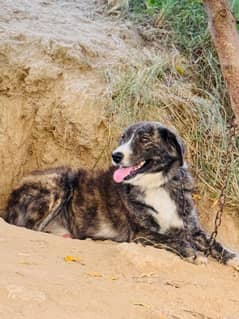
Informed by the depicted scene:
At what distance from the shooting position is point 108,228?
22.8 ft

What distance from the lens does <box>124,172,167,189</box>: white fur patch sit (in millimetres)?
6547

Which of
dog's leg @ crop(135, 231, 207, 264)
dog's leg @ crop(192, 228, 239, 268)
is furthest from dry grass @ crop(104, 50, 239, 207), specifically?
dog's leg @ crop(135, 231, 207, 264)

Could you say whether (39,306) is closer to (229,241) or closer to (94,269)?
(94,269)

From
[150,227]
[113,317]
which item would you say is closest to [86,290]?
[113,317]

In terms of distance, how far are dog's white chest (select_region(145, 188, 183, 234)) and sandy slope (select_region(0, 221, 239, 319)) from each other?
560 millimetres

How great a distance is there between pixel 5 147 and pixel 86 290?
3639 mm

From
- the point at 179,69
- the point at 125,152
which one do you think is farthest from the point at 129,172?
the point at 179,69

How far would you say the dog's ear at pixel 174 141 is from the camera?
21.5ft

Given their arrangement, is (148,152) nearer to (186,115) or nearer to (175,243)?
(175,243)

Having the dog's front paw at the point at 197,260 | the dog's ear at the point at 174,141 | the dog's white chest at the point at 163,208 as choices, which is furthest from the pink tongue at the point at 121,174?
the dog's front paw at the point at 197,260

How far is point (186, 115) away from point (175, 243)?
1.95 meters

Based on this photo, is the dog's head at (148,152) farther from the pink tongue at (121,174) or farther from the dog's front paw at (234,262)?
the dog's front paw at (234,262)

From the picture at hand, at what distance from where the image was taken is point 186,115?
25.7 feet

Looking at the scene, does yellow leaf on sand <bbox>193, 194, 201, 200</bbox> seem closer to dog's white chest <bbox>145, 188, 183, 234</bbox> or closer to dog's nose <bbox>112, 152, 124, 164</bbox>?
dog's white chest <bbox>145, 188, 183, 234</bbox>
